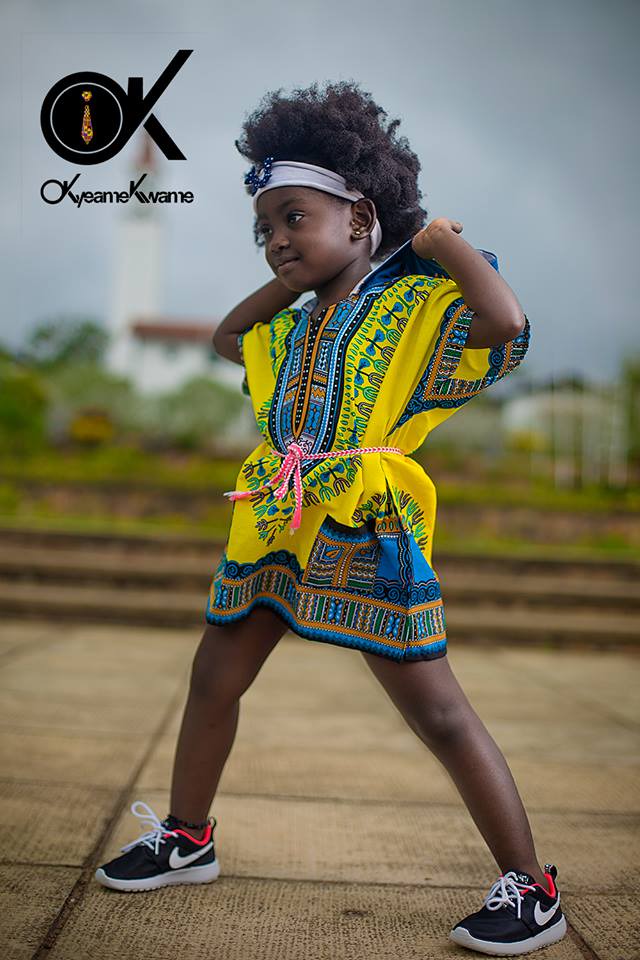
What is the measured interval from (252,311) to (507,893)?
4.21 ft

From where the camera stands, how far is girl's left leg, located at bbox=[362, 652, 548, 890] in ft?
5.54

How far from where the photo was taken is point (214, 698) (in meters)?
1.86

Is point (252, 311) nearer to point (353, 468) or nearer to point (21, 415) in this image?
point (353, 468)

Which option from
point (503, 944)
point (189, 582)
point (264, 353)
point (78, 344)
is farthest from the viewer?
point (78, 344)

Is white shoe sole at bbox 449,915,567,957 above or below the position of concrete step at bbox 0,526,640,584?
below

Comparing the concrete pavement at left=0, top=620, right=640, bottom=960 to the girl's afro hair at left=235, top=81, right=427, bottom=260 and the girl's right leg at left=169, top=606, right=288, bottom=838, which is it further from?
the girl's afro hair at left=235, top=81, right=427, bottom=260

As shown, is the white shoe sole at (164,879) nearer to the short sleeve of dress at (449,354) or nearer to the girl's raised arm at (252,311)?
the short sleeve of dress at (449,354)

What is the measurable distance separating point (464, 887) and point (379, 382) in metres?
1.06

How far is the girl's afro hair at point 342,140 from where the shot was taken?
1.83 meters

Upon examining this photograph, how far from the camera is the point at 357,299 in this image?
1855 millimetres

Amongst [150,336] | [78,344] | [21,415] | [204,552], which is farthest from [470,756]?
[150,336]

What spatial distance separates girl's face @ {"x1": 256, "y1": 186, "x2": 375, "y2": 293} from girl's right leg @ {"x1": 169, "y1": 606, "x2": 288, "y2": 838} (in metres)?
0.68

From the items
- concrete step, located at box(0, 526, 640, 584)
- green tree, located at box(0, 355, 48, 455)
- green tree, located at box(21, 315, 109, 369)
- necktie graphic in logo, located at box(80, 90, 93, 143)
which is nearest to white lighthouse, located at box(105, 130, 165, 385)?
green tree, located at box(21, 315, 109, 369)

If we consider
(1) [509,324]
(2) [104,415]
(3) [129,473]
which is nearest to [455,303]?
(1) [509,324]
